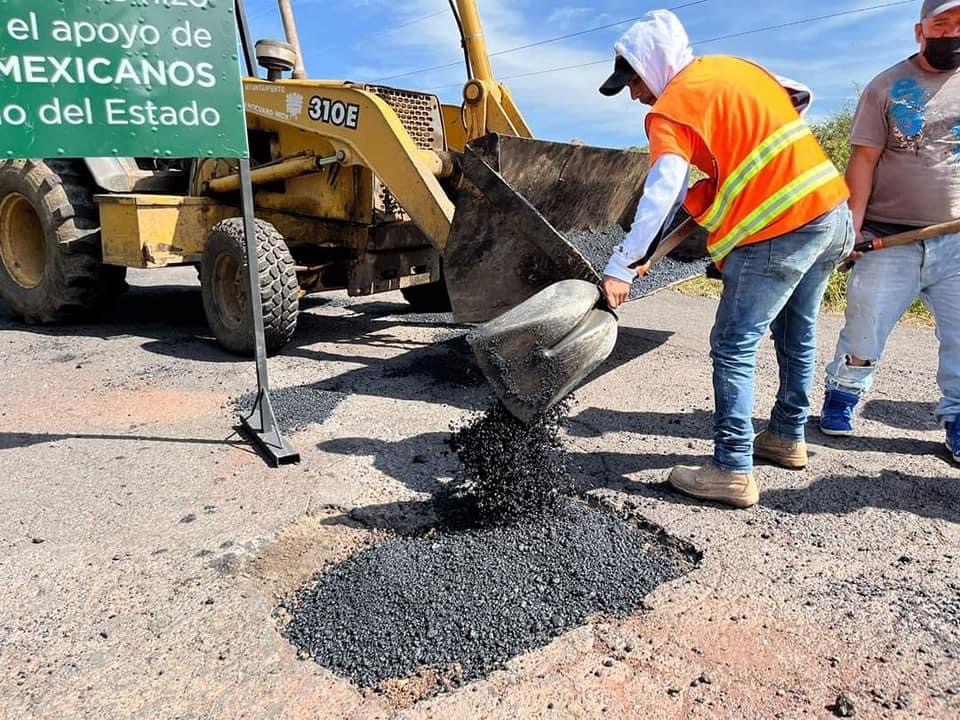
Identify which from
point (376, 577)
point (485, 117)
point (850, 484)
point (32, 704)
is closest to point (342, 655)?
point (376, 577)

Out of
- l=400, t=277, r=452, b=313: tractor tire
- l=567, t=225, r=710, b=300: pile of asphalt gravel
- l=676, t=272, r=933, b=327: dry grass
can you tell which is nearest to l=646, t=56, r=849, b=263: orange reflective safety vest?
l=567, t=225, r=710, b=300: pile of asphalt gravel

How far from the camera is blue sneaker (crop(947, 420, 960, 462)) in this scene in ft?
11.5

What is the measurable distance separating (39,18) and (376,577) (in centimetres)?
281

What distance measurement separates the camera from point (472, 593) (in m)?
2.43

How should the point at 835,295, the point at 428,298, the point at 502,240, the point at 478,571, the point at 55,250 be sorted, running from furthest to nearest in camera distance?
the point at 835,295 → the point at 428,298 → the point at 55,250 → the point at 502,240 → the point at 478,571

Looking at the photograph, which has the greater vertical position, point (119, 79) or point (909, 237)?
point (119, 79)

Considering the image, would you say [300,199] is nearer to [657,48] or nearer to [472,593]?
[657,48]

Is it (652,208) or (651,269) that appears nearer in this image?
(652,208)

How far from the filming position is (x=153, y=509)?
309 centimetres

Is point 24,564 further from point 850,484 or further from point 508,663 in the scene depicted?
point 850,484

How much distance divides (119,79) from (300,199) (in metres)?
2.48

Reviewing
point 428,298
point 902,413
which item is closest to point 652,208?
point 902,413

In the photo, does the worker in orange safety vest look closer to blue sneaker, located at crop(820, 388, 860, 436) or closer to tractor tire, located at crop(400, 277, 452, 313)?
blue sneaker, located at crop(820, 388, 860, 436)

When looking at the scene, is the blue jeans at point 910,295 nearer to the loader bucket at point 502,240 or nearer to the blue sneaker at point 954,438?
the blue sneaker at point 954,438
